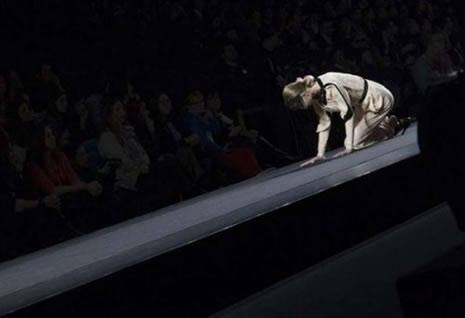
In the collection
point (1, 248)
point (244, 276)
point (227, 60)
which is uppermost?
point (227, 60)

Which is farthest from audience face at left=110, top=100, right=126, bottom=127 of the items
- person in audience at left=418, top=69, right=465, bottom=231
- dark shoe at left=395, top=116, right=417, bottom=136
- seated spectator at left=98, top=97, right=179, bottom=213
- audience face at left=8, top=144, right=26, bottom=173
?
dark shoe at left=395, top=116, right=417, bottom=136

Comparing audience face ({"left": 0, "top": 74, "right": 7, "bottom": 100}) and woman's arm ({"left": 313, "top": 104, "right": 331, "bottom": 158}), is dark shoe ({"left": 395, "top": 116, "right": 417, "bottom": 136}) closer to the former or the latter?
woman's arm ({"left": 313, "top": 104, "right": 331, "bottom": 158})

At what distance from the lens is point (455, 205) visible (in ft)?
4.95

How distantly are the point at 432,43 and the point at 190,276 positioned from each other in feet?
11.5

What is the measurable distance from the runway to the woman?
10.9 inches

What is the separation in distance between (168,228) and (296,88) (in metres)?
1.44

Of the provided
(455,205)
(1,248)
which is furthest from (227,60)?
(455,205)

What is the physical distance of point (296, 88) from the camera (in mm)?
3424

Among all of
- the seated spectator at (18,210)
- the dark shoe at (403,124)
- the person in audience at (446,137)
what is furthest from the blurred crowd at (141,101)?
the person in audience at (446,137)

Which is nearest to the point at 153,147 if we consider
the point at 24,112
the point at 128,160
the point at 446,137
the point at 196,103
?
the point at 128,160

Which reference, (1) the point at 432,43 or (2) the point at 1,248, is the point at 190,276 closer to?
(2) the point at 1,248

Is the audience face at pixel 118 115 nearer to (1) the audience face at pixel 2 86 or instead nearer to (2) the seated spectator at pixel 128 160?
(2) the seated spectator at pixel 128 160

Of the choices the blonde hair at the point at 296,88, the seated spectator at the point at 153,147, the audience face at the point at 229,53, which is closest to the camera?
the seated spectator at the point at 153,147

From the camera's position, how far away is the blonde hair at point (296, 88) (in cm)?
339
